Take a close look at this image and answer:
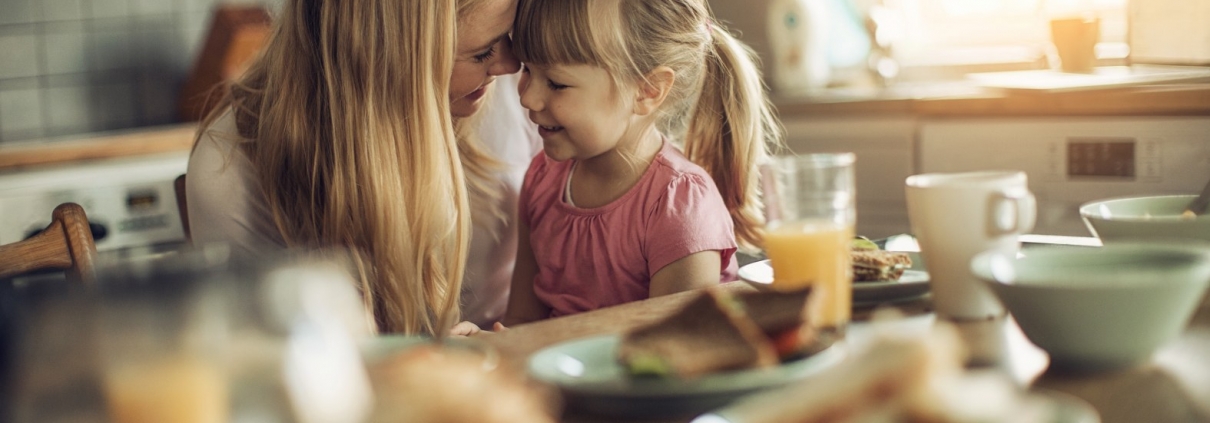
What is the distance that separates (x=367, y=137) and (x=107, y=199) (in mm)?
1252

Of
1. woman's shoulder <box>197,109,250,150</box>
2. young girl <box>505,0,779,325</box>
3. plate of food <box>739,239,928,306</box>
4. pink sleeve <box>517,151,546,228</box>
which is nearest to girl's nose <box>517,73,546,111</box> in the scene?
young girl <box>505,0,779,325</box>

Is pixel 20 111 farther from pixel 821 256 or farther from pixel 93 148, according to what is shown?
pixel 821 256

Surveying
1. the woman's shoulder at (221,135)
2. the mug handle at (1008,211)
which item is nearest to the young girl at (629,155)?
the woman's shoulder at (221,135)

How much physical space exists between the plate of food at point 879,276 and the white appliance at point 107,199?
1622 mm

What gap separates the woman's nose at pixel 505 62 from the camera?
1.58 meters

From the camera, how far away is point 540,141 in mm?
2002

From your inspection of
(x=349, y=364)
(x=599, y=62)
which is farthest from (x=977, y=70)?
(x=349, y=364)

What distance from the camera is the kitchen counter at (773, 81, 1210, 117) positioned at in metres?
2.25

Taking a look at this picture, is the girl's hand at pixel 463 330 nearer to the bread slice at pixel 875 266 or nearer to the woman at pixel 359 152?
the woman at pixel 359 152

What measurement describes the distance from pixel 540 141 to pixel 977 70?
171 cm

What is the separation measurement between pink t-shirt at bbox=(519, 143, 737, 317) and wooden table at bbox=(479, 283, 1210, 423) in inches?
20.3

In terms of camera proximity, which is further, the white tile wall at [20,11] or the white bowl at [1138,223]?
the white tile wall at [20,11]

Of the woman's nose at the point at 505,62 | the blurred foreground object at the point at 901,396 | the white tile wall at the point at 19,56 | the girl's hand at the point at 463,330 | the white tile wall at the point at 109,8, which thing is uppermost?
the white tile wall at the point at 109,8

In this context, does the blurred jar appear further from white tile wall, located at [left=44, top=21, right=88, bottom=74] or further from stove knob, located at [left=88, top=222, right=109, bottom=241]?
white tile wall, located at [left=44, top=21, right=88, bottom=74]
